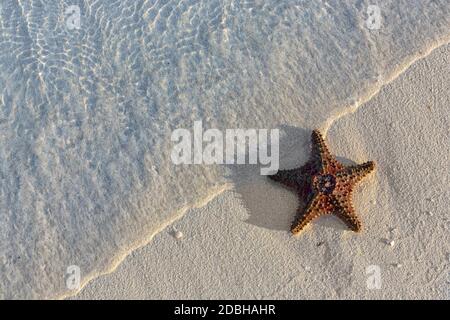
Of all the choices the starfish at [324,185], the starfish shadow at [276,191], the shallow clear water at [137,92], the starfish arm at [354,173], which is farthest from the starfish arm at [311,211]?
the shallow clear water at [137,92]

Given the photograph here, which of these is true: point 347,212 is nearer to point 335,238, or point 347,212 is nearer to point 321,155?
point 335,238

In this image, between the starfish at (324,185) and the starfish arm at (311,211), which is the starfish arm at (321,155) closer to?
the starfish at (324,185)

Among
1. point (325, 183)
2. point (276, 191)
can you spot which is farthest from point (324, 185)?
point (276, 191)

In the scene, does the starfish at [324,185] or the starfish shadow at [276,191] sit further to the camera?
the starfish shadow at [276,191]

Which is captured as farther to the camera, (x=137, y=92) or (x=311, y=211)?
(x=137, y=92)

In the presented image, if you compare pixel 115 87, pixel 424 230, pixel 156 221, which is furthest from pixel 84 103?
pixel 424 230
